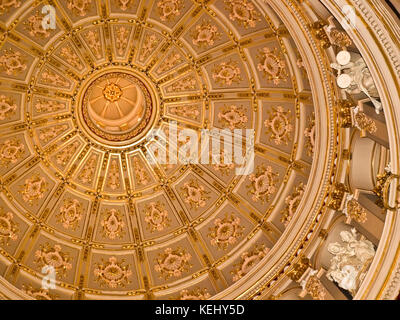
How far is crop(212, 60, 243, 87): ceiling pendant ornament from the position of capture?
16281 mm

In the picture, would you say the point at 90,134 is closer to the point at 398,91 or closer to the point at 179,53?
the point at 179,53

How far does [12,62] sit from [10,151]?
9.65 feet

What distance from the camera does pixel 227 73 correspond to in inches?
648

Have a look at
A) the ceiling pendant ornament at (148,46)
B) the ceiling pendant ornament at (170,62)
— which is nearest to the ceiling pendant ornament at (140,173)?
the ceiling pendant ornament at (170,62)

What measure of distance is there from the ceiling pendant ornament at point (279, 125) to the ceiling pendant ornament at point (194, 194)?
3059mm

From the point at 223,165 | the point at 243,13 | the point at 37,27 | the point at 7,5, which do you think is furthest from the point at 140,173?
the point at 7,5

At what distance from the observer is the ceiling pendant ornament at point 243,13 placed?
14.6 m

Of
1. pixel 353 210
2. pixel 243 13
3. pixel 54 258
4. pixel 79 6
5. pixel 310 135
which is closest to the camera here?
pixel 353 210

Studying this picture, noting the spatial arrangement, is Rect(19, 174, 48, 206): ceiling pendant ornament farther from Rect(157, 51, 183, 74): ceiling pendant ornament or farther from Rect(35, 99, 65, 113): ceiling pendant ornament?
Rect(157, 51, 183, 74): ceiling pendant ornament

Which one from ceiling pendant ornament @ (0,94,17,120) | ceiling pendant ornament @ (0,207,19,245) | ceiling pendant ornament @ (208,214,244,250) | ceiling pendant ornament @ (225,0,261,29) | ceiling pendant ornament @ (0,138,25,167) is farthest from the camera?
ceiling pendant ornament @ (0,138,25,167)

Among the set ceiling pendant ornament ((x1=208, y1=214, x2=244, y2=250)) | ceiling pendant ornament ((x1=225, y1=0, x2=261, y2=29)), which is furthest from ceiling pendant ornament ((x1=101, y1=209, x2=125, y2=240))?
ceiling pendant ornament ((x1=225, y1=0, x2=261, y2=29))

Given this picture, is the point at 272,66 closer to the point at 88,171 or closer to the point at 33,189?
the point at 88,171

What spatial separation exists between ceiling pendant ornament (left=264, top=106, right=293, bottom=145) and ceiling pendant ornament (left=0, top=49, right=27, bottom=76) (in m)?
8.12

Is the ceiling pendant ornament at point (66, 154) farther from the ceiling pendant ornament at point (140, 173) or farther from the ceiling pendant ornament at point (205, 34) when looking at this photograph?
the ceiling pendant ornament at point (205, 34)
